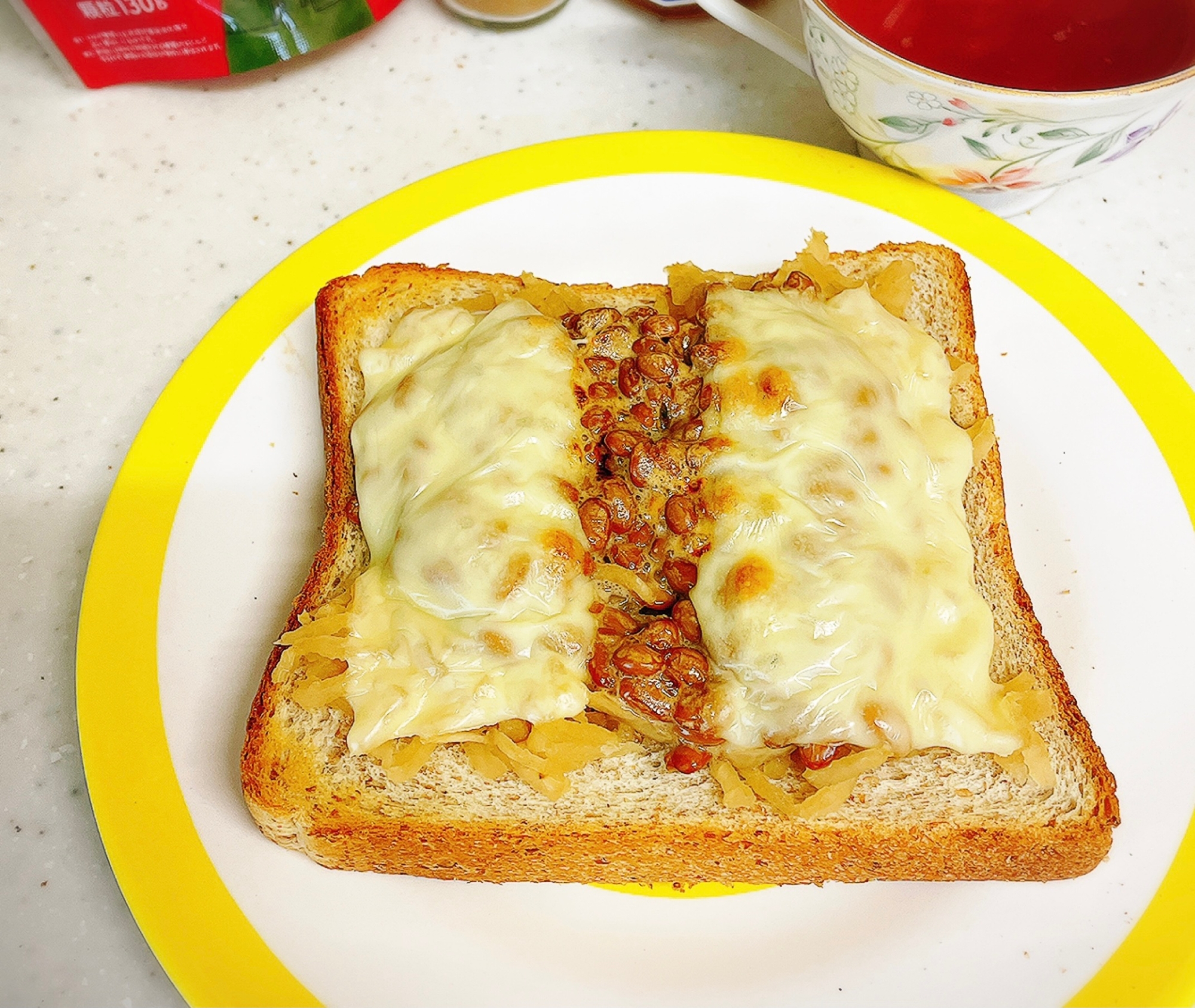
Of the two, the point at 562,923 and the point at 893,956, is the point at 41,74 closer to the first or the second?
the point at 562,923

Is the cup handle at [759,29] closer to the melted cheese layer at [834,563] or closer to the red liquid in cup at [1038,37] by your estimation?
the red liquid in cup at [1038,37]

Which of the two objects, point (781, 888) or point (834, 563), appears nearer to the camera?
point (834, 563)

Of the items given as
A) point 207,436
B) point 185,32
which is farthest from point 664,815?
point 185,32

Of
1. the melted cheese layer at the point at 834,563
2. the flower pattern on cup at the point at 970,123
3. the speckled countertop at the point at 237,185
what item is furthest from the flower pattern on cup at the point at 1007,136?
the melted cheese layer at the point at 834,563

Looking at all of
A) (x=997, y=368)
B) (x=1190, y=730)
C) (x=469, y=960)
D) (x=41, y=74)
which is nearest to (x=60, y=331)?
(x=41, y=74)

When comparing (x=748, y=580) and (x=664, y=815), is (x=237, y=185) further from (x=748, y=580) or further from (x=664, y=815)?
(x=664, y=815)

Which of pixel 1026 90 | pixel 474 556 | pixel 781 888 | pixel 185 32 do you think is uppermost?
pixel 185 32

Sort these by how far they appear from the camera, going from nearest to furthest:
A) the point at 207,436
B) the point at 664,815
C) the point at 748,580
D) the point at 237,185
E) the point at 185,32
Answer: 1. the point at 748,580
2. the point at 664,815
3. the point at 207,436
4. the point at 185,32
5. the point at 237,185
